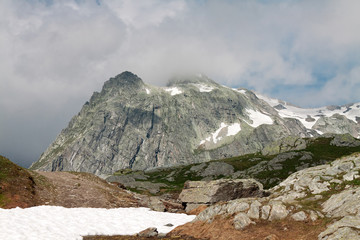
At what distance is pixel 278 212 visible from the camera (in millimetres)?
24500

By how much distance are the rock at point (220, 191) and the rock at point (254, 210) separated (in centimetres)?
1889

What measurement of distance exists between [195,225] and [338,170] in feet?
74.8

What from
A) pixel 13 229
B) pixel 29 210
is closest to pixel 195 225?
pixel 13 229

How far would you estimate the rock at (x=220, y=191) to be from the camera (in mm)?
45266

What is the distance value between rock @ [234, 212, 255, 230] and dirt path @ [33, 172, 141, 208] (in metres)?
21.9

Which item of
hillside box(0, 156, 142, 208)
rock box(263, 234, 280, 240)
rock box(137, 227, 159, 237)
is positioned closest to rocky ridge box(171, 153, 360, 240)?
rock box(263, 234, 280, 240)

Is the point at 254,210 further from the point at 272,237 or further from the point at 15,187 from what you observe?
the point at 15,187

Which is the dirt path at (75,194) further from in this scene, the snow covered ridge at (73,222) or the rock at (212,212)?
the rock at (212,212)

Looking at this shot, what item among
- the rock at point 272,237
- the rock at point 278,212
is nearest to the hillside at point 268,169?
the rock at point 278,212

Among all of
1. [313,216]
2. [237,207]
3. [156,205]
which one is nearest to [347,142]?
[156,205]

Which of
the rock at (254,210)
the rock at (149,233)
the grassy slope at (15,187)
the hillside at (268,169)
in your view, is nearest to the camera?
the rock at (254,210)

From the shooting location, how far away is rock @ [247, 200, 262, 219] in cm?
2526

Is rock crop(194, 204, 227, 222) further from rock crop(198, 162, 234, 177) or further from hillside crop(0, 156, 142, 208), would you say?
rock crop(198, 162, 234, 177)

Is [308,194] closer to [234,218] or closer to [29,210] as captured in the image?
[234,218]
